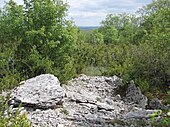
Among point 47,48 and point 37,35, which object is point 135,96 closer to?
point 47,48

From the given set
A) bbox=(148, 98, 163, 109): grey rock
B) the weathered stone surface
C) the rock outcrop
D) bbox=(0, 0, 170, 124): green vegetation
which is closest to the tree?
bbox=(0, 0, 170, 124): green vegetation

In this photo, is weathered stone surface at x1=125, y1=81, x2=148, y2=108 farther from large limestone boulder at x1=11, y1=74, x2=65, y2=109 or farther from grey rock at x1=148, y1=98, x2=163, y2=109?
large limestone boulder at x1=11, y1=74, x2=65, y2=109

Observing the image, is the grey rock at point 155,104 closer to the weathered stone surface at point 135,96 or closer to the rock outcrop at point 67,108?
the weathered stone surface at point 135,96

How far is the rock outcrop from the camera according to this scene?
32.3 feet

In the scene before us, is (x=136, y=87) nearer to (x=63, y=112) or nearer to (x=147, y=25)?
(x=63, y=112)

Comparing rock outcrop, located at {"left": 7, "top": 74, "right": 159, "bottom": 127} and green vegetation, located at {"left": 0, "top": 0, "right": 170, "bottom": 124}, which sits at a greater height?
green vegetation, located at {"left": 0, "top": 0, "right": 170, "bottom": 124}

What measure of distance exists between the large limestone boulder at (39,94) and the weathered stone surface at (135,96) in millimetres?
3316

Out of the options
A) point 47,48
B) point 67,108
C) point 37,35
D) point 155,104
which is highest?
point 37,35

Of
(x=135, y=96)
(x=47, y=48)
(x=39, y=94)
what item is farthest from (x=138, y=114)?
(x=47, y=48)

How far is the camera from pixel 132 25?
43594 mm

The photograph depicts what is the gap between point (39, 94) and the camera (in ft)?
34.5

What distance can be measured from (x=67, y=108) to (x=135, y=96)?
10.7 feet

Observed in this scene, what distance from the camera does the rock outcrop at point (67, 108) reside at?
986 centimetres

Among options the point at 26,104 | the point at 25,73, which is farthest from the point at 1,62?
the point at 26,104
